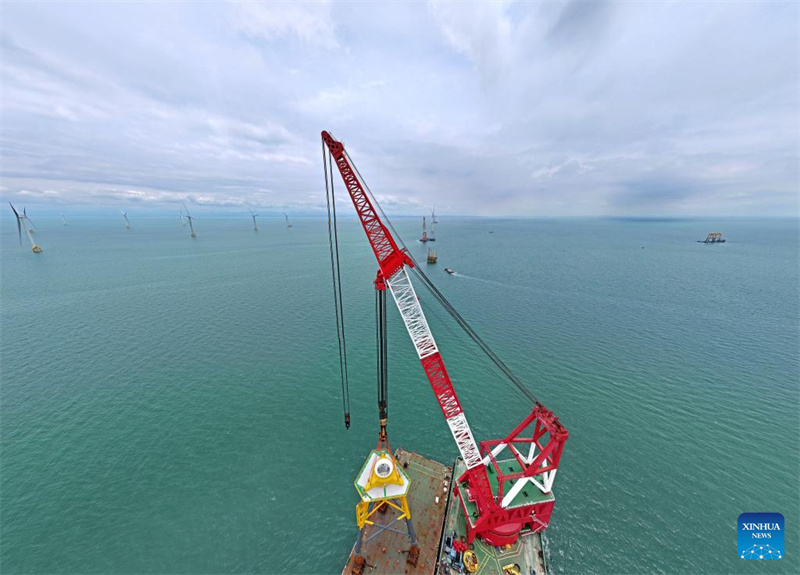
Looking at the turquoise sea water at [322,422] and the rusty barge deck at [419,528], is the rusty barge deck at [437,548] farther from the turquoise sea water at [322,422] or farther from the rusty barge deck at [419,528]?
the turquoise sea water at [322,422]

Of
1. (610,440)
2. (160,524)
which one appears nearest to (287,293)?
(160,524)

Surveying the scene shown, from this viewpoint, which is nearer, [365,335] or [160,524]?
[160,524]

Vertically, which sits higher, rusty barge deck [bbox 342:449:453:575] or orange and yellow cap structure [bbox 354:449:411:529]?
orange and yellow cap structure [bbox 354:449:411:529]

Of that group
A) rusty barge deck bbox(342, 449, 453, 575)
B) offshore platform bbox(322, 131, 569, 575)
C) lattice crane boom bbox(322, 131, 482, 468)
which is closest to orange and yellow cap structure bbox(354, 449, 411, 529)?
offshore platform bbox(322, 131, 569, 575)

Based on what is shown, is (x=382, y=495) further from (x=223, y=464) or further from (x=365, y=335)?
(x=365, y=335)

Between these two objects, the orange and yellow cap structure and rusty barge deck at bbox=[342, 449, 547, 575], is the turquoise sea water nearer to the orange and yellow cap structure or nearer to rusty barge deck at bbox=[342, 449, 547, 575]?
rusty barge deck at bbox=[342, 449, 547, 575]

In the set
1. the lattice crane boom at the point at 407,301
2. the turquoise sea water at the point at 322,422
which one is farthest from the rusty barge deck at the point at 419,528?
the lattice crane boom at the point at 407,301

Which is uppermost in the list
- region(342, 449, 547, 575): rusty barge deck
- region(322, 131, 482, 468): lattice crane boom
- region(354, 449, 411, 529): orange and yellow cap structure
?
region(322, 131, 482, 468): lattice crane boom
